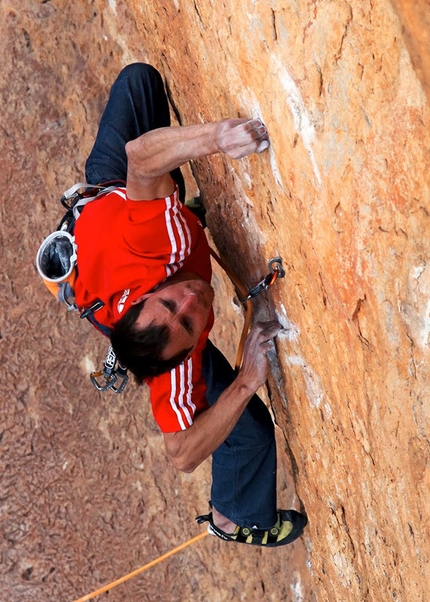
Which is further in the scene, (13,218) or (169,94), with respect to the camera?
(13,218)

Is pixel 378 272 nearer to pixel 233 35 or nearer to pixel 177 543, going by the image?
pixel 233 35

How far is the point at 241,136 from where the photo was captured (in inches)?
76.5

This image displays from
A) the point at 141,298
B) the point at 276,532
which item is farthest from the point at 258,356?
the point at 276,532

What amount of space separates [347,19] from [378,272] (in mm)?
531

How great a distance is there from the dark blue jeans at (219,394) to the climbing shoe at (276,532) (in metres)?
0.04

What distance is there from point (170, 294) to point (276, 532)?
4.20 ft

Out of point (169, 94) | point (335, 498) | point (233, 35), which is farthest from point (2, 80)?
point (335, 498)

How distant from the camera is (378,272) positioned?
5.39 ft

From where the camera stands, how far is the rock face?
155 cm

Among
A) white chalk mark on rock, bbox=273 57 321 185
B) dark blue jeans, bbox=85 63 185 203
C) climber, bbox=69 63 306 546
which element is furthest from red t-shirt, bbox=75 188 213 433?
white chalk mark on rock, bbox=273 57 321 185

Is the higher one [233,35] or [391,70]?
[233,35]

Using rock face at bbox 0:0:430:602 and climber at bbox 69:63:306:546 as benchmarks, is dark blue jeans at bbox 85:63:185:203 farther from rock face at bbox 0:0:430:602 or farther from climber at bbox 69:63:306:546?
climber at bbox 69:63:306:546

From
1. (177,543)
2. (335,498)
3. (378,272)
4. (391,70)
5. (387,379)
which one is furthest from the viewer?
(177,543)

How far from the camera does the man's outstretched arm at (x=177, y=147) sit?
196cm
